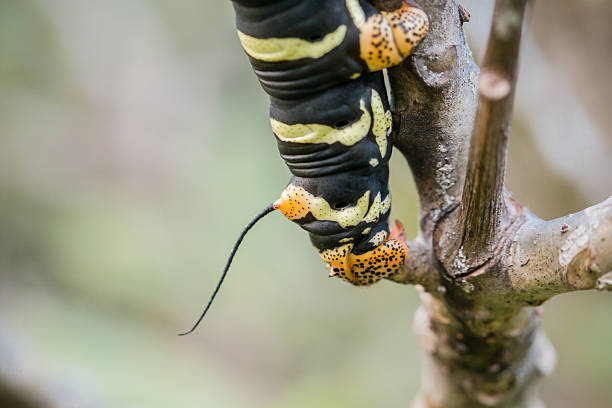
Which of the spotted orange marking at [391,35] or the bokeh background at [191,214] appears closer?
the spotted orange marking at [391,35]

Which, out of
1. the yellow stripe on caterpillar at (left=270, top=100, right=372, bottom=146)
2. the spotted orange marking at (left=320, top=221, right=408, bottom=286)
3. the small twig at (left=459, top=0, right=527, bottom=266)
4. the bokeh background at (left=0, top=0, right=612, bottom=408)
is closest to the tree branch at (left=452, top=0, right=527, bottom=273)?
the small twig at (left=459, top=0, right=527, bottom=266)

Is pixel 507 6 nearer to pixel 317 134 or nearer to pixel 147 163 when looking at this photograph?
pixel 317 134

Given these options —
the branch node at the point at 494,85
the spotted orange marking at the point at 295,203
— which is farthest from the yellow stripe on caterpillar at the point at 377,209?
the branch node at the point at 494,85

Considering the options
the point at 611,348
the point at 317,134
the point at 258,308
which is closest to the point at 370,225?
the point at 317,134

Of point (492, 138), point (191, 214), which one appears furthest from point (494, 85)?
point (191, 214)

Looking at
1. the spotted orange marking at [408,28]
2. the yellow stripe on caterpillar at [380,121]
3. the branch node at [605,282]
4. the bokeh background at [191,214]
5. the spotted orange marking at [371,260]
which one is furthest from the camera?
the bokeh background at [191,214]

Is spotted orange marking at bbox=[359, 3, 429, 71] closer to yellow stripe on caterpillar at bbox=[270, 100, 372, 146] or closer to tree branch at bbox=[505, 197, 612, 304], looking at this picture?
yellow stripe on caterpillar at bbox=[270, 100, 372, 146]

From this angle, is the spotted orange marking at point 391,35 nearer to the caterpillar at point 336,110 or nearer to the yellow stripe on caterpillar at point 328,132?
the caterpillar at point 336,110

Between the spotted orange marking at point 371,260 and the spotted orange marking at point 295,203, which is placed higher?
the spotted orange marking at point 295,203
